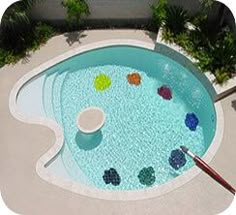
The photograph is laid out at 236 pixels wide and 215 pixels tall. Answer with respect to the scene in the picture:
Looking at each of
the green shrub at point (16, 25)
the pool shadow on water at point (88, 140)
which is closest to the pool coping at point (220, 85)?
the pool shadow on water at point (88, 140)

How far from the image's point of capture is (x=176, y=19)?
596 inches

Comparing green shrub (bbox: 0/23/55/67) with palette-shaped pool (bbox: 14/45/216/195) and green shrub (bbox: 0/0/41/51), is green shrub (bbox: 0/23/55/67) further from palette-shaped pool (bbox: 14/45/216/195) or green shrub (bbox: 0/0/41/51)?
palette-shaped pool (bbox: 14/45/216/195)

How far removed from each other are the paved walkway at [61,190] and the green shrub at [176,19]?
2.62 metres

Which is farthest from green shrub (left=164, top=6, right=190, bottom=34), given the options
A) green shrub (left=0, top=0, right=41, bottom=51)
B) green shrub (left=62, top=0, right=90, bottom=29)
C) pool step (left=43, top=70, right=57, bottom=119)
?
green shrub (left=0, top=0, right=41, bottom=51)

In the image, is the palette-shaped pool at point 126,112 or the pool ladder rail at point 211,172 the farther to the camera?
the palette-shaped pool at point 126,112

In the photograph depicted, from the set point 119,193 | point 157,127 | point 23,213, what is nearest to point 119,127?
point 157,127

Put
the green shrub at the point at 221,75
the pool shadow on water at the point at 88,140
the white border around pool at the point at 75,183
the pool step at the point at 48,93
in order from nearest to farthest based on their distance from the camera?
the white border around pool at the point at 75,183, the pool shadow on water at the point at 88,140, the green shrub at the point at 221,75, the pool step at the point at 48,93

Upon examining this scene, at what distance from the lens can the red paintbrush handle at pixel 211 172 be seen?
12.8 meters

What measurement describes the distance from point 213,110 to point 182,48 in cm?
212

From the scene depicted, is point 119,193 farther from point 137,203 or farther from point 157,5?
point 157,5

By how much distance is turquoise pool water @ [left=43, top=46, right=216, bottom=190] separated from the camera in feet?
45.8

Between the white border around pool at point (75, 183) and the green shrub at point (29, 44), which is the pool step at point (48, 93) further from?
the green shrub at point (29, 44)

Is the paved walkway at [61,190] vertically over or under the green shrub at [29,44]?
under

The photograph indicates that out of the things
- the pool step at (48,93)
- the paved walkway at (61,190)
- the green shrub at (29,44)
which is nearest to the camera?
the paved walkway at (61,190)
